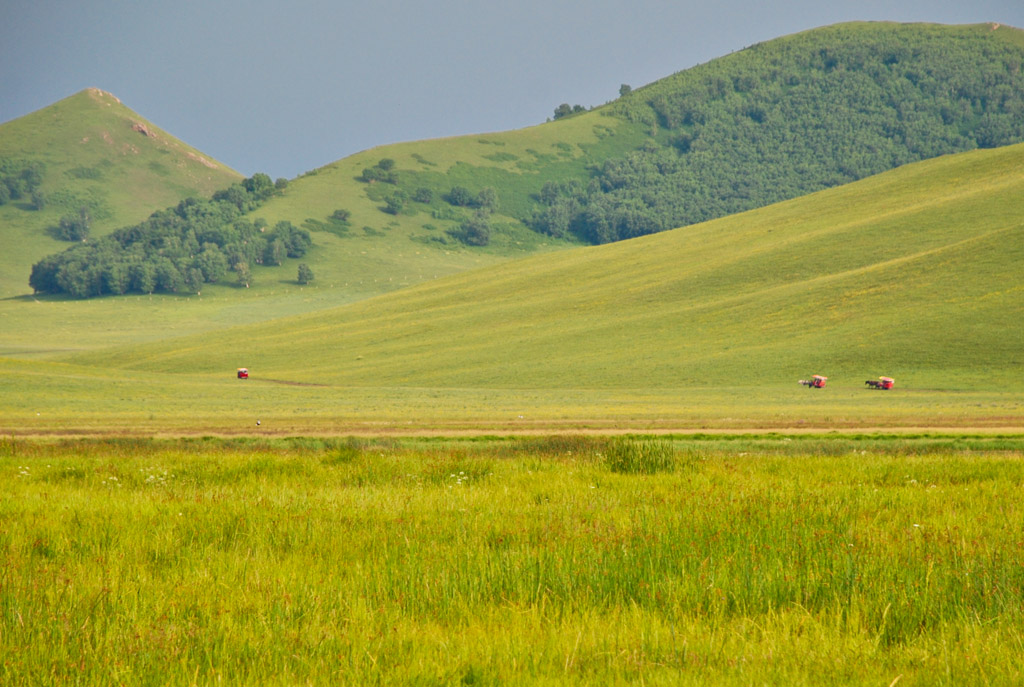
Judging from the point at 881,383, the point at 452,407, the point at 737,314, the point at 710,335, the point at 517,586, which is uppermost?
the point at 517,586

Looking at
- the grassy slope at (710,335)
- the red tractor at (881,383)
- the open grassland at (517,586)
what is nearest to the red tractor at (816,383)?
the grassy slope at (710,335)

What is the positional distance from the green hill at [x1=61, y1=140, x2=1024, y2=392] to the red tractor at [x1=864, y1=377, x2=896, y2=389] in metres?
3.00

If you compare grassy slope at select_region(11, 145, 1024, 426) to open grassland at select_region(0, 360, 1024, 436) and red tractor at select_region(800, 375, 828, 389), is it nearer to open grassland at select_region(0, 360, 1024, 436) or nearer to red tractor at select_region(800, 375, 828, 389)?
open grassland at select_region(0, 360, 1024, 436)

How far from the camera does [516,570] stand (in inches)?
257

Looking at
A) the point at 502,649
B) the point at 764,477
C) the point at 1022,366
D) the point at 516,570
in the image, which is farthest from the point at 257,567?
the point at 1022,366

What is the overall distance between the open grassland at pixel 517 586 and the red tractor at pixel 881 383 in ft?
193

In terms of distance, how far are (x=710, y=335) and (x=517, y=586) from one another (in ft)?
285

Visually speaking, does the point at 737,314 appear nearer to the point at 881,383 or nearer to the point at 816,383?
the point at 816,383

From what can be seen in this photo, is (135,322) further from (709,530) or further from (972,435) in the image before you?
(709,530)

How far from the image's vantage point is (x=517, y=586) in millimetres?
6305

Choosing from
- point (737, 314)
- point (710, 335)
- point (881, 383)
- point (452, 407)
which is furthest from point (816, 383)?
point (452, 407)

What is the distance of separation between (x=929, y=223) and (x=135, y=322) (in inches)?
5741

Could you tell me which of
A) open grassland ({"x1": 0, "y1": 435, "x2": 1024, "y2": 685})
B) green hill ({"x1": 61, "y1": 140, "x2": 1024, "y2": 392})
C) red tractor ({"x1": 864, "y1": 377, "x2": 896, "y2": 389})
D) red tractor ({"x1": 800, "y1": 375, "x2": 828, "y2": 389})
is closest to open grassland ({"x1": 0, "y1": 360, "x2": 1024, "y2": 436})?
red tractor ({"x1": 864, "y1": 377, "x2": 896, "y2": 389})

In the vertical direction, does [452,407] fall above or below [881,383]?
above
